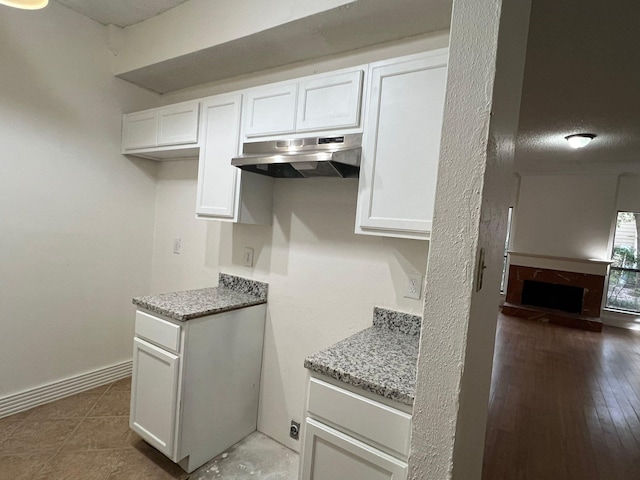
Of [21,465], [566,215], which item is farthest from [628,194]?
[21,465]

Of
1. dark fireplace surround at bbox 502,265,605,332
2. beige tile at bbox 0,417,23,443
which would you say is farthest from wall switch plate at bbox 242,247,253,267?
dark fireplace surround at bbox 502,265,605,332

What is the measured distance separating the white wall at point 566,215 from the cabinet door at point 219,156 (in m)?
6.08

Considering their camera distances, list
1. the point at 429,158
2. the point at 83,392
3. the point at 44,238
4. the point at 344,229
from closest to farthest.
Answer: the point at 429,158, the point at 344,229, the point at 44,238, the point at 83,392

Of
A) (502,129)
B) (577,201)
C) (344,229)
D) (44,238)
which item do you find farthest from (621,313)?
(44,238)

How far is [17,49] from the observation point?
6.84 feet

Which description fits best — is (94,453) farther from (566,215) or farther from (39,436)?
(566,215)

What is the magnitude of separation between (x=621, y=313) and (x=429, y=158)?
6669 mm

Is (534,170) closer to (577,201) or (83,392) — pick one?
(577,201)

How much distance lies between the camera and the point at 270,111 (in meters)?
1.85

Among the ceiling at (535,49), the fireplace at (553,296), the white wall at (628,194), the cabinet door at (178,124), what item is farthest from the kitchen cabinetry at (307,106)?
the white wall at (628,194)

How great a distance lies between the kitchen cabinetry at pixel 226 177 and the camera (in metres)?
1.99

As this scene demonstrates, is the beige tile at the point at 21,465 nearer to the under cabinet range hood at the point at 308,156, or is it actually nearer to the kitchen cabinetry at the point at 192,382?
the kitchen cabinetry at the point at 192,382

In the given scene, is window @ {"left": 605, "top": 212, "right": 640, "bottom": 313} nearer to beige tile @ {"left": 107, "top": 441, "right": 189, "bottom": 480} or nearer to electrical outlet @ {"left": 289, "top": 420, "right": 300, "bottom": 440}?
electrical outlet @ {"left": 289, "top": 420, "right": 300, "bottom": 440}

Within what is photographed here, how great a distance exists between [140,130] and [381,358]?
92.9 inches
